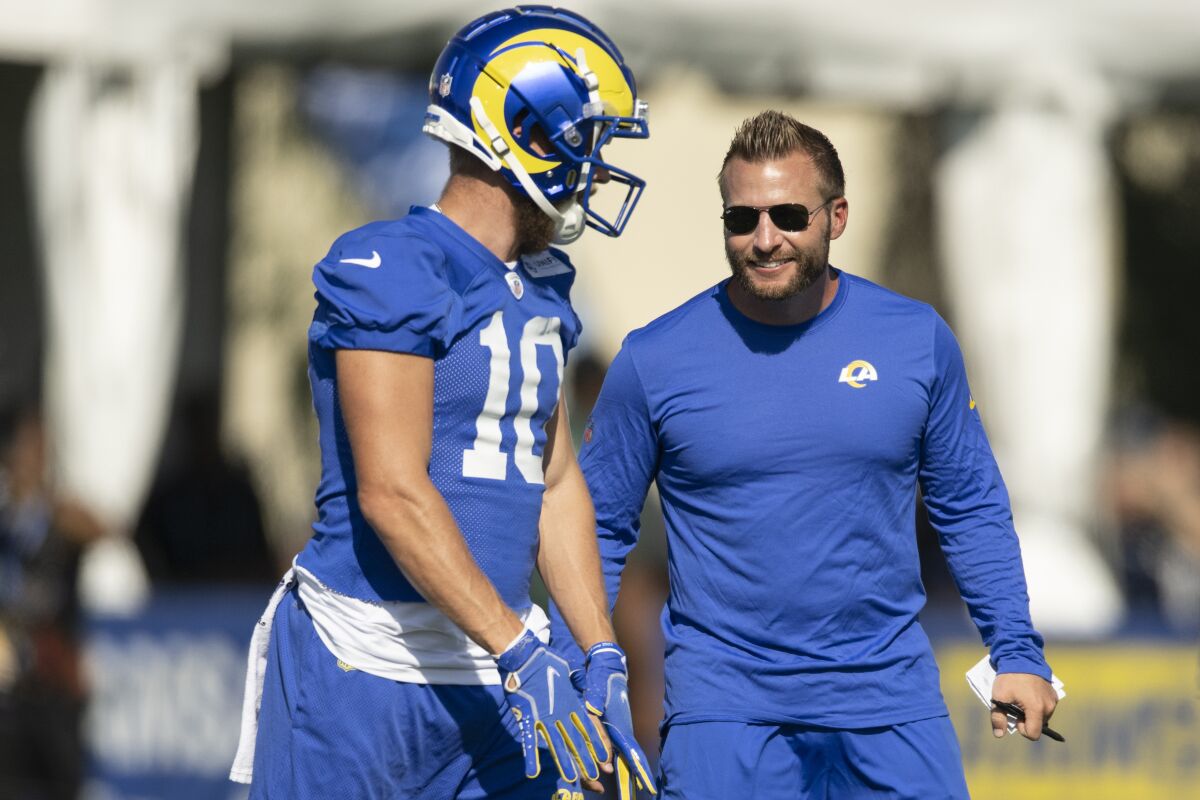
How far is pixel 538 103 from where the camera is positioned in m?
3.72

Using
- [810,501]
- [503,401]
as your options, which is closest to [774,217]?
[810,501]

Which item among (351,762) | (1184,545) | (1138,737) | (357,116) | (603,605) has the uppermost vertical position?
(357,116)

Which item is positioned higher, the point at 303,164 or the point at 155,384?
the point at 303,164

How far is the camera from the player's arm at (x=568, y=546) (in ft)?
13.0

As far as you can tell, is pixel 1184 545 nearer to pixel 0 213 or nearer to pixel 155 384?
pixel 155 384

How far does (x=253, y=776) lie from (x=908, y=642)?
1.43m

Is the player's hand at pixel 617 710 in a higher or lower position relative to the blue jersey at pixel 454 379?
lower

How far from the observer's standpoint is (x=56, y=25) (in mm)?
9398

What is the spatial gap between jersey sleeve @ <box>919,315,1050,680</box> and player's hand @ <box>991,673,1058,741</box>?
0.06m

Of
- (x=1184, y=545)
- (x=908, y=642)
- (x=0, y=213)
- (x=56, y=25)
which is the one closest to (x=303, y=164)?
(x=0, y=213)

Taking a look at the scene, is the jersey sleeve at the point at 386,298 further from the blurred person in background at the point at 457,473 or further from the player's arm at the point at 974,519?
the player's arm at the point at 974,519

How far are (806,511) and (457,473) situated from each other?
872 millimetres

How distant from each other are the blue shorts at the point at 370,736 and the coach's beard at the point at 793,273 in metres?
1.06

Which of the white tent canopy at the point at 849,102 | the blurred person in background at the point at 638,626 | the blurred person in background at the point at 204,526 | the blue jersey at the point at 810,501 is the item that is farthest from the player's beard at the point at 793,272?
the blurred person in background at the point at 204,526
